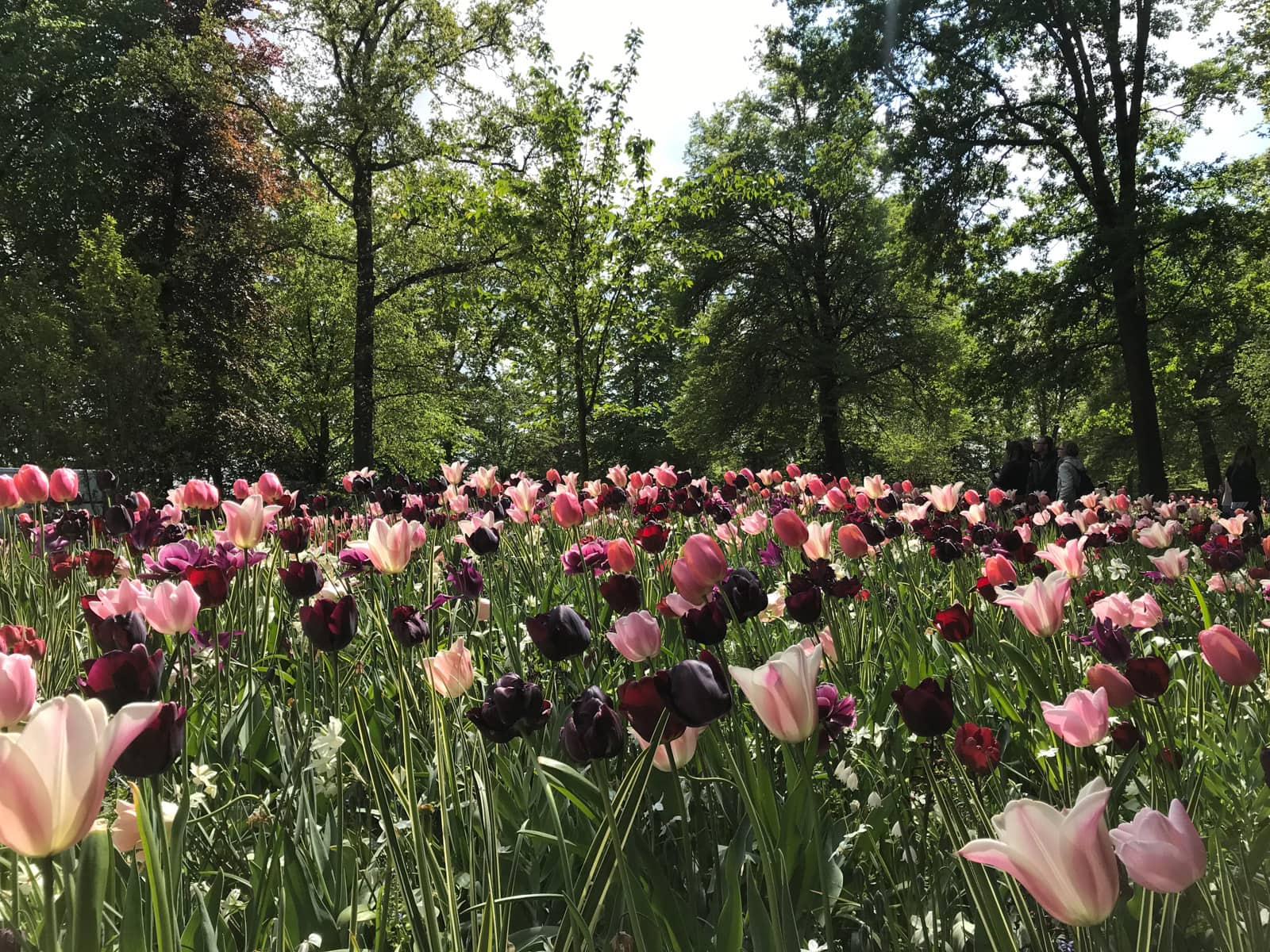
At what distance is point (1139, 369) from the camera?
54.2 feet

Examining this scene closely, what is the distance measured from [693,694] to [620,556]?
1.42 meters

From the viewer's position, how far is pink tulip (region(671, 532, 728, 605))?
178 centimetres

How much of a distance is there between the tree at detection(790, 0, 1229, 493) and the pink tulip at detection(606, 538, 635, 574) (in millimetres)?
17108

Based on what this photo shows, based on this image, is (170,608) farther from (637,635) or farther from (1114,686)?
(1114,686)

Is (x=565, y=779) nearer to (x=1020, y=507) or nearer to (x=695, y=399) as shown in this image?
(x=1020, y=507)

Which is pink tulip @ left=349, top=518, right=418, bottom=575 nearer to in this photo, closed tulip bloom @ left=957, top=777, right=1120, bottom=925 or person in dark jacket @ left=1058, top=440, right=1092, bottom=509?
closed tulip bloom @ left=957, top=777, right=1120, bottom=925

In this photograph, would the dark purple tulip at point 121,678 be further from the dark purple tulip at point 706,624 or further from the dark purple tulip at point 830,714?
the dark purple tulip at point 830,714

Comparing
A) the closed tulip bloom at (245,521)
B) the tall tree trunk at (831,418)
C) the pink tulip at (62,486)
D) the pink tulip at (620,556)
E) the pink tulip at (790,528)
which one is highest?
the tall tree trunk at (831,418)

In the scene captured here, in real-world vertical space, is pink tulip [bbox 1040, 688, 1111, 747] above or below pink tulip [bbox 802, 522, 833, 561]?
below

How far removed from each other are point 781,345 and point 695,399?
3.50m

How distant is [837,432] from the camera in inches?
1016

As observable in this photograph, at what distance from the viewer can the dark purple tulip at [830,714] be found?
1469 mm

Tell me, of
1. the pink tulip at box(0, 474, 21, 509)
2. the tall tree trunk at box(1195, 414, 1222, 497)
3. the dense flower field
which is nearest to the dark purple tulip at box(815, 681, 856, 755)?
the dense flower field

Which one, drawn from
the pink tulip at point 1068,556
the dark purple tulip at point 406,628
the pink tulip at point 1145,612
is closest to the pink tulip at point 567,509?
the dark purple tulip at point 406,628
